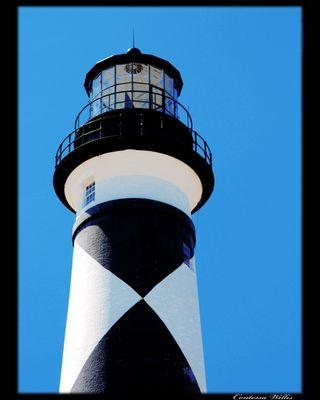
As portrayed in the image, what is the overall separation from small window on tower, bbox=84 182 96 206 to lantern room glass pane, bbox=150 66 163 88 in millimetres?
3274

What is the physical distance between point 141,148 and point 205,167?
5.61 ft

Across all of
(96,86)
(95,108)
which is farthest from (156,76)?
(95,108)

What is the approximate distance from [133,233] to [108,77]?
4.86 metres

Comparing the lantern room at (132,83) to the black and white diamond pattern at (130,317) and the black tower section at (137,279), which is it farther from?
the black and white diamond pattern at (130,317)

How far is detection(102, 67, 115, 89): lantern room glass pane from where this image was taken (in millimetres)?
18000

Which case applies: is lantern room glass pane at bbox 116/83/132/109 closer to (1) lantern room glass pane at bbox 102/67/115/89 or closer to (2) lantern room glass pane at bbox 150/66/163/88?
(1) lantern room glass pane at bbox 102/67/115/89

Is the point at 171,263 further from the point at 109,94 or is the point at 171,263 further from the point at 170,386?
the point at 109,94

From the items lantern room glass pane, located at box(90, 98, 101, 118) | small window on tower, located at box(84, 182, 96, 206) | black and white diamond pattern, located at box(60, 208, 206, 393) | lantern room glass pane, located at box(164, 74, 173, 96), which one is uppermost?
lantern room glass pane, located at box(164, 74, 173, 96)

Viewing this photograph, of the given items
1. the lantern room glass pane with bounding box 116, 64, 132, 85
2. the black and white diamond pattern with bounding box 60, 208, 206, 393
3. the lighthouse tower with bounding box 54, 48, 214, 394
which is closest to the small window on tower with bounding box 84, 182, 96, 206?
the lighthouse tower with bounding box 54, 48, 214, 394

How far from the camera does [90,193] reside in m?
16.5

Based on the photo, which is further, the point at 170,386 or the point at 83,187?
the point at 83,187

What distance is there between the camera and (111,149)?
53.4 ft
